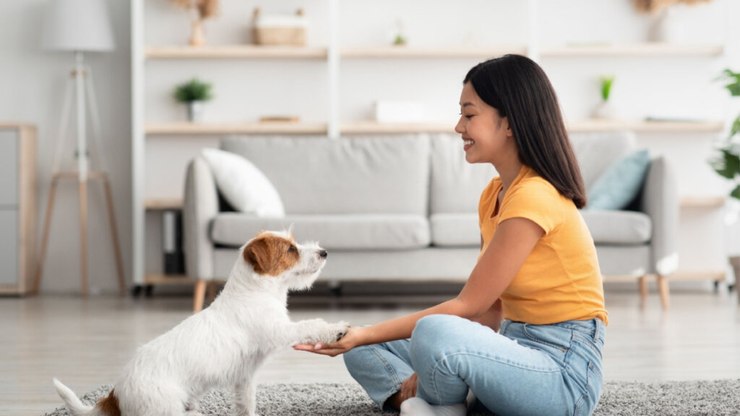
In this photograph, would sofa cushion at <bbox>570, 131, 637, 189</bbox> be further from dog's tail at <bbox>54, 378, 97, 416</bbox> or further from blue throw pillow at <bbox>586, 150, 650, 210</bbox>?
dog's tail at <bbox>54, 378, 97, 416</bbox>

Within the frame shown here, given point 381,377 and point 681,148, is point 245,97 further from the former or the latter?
point 381,377

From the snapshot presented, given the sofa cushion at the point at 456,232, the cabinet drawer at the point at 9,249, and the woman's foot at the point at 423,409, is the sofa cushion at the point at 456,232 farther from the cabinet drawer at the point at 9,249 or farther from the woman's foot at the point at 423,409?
the woman's foot at the point at 423,409

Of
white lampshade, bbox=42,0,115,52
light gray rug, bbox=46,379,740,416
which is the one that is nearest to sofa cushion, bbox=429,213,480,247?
light gray rug, bbox=46,379,740,416

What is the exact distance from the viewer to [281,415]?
2.35m

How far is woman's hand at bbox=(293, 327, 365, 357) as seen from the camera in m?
2.06

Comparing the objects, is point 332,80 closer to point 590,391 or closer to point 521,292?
point 521,292

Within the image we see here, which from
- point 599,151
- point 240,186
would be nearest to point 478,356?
point 240,186

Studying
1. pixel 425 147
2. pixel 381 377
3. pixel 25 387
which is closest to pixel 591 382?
pixel 381 377

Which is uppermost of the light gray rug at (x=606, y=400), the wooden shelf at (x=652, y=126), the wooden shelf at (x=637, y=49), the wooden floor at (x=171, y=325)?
the wooden shelf at (x=637, y=49)

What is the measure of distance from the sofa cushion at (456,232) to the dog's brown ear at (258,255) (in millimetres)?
2786

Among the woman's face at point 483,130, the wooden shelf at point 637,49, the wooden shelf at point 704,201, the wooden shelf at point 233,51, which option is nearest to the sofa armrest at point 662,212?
the wooden shelf at point 704,201

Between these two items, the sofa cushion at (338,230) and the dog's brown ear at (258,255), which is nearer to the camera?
the dog's brown ear at (258,255)

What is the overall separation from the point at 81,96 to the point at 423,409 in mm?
4376

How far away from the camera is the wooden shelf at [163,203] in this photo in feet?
18.7
